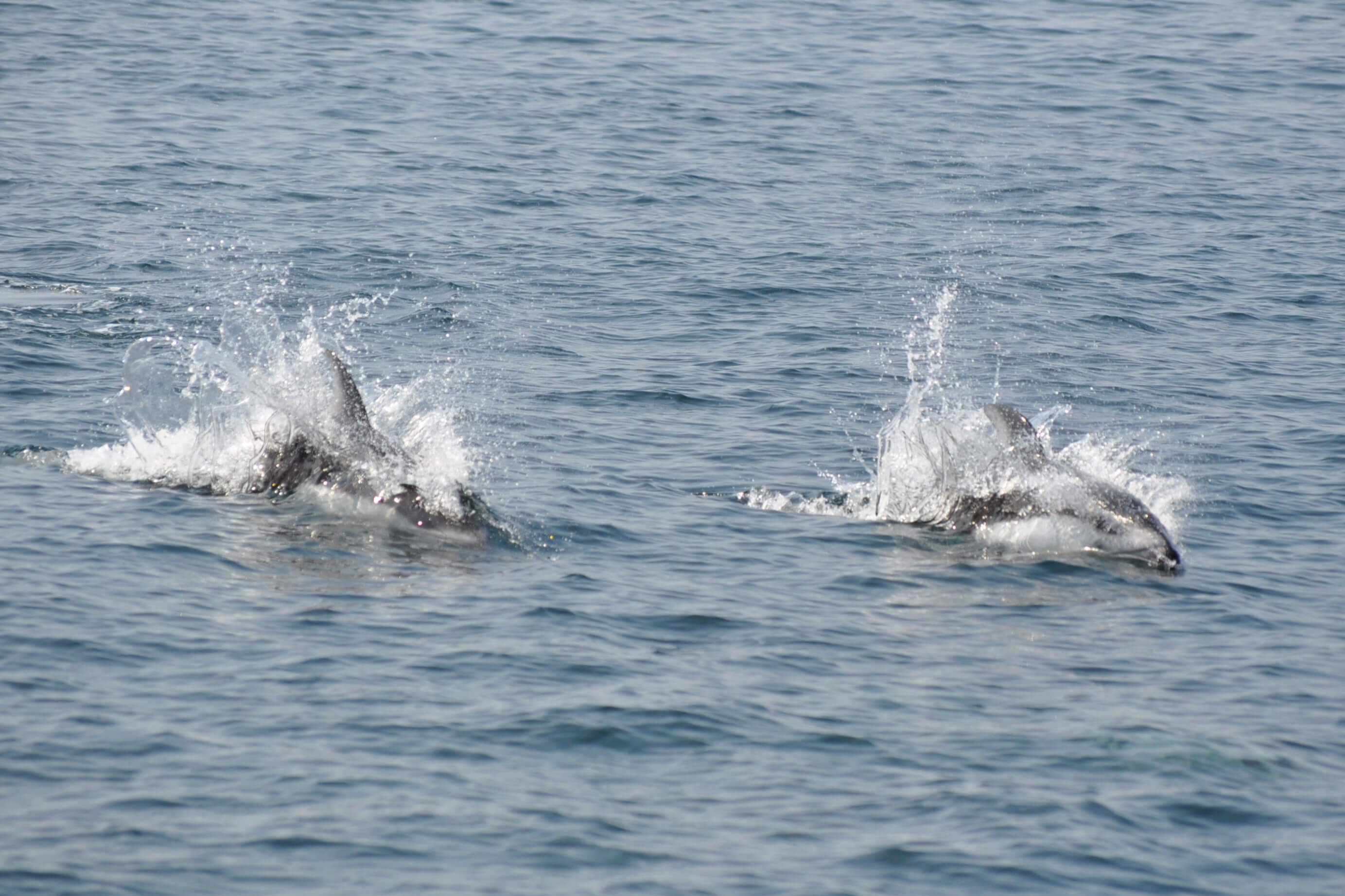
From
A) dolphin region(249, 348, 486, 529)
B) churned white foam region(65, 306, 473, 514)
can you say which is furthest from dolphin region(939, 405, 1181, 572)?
churned white foam region(65, 306, 473, 514)

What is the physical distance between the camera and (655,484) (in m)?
17.3

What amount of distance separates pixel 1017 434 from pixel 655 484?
11.7ft

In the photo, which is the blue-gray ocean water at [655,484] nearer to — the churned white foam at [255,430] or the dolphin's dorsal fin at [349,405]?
the churned white foam at [255,430]

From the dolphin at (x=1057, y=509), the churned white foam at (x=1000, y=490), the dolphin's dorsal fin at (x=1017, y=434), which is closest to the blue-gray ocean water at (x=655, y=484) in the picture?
the churned white foam at (x=1000, y=490)

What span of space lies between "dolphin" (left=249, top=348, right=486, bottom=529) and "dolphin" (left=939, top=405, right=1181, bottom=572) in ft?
15.5

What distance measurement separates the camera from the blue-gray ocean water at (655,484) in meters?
10.5

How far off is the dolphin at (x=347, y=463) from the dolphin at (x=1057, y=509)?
15.5 feet

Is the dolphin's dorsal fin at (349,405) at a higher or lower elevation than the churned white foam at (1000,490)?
higher

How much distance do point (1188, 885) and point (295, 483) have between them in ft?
29.9

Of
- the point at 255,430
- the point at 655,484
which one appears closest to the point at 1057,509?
the point at 655,484

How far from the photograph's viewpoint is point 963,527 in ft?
53.9

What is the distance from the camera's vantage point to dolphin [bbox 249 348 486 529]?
1555 cm

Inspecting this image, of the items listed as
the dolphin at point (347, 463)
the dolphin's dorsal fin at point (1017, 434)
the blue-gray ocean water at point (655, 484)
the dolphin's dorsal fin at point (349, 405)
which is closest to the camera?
the blue-gray ocean water at point (655, 484)

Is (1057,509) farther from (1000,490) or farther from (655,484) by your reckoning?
(655,484)
